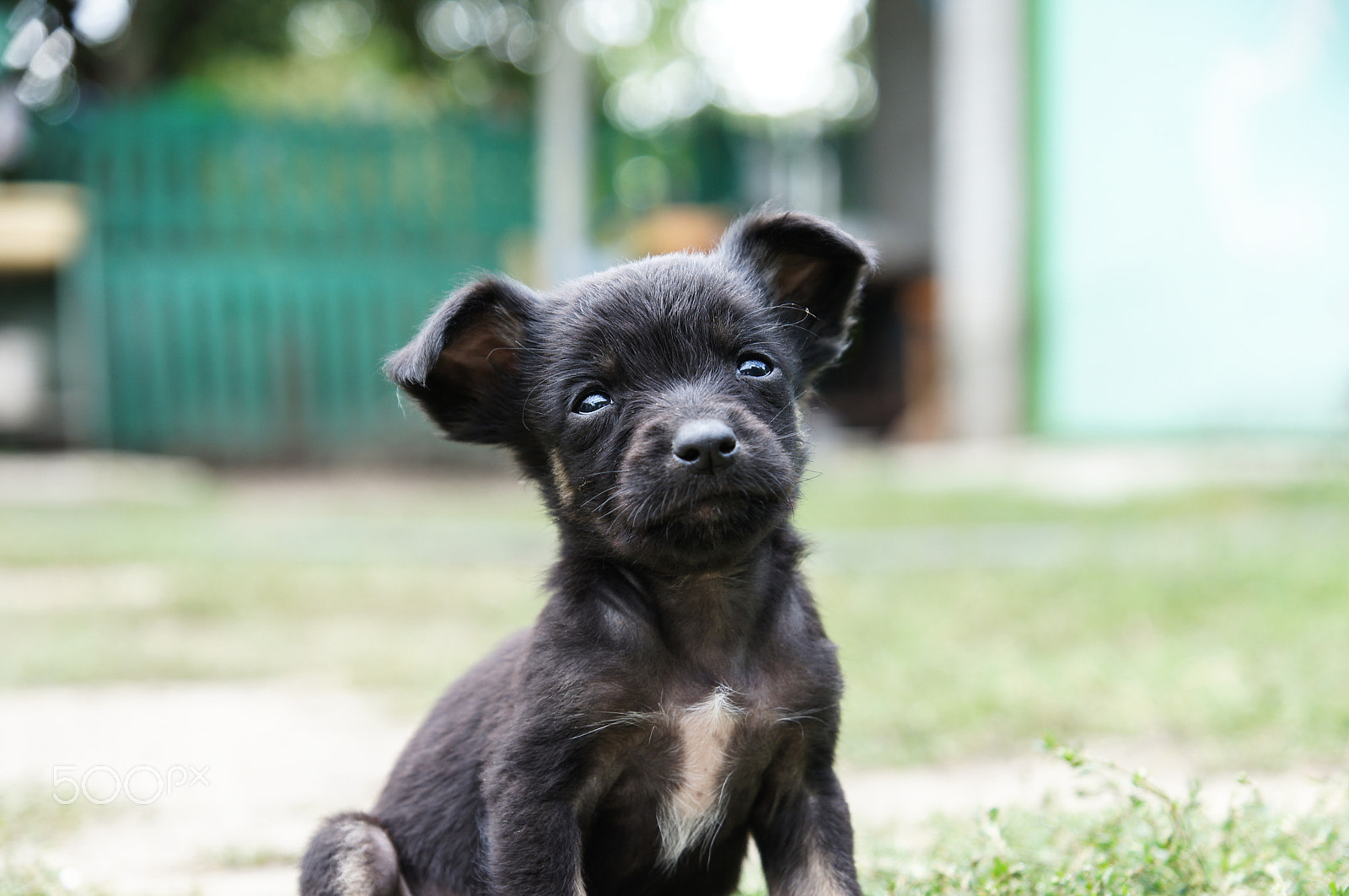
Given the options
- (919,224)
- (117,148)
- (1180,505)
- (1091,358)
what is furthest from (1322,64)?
(117,148)

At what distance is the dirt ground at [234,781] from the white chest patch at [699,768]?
1040 mm

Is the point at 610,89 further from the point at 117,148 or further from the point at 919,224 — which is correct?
the point at 117,148

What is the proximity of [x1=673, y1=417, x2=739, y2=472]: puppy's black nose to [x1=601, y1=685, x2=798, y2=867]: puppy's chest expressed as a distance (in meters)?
0.46

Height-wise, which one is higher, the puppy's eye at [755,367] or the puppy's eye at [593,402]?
the puppy's eye at [755,367]

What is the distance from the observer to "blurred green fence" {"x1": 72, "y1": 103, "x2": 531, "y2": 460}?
552 inches

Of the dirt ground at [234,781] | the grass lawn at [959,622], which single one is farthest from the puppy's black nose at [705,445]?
the dirt ground at [234,781]

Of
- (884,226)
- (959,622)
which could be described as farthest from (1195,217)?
(884,226)

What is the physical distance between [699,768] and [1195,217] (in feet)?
30.3

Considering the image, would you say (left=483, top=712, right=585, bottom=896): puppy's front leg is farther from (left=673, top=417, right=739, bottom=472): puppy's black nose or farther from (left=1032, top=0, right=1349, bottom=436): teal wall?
(left=1032, top=0, right=1349, bottom=436): teal wall

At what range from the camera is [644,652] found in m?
2.41

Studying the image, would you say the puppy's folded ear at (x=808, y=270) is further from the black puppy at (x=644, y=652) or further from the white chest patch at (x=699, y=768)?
the white chest patch at (x=699, y=768)

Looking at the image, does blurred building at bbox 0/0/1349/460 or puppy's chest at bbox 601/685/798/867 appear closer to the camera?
puppy's chest at bbox 601/685/798/867

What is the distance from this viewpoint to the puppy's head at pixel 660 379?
7.65ft

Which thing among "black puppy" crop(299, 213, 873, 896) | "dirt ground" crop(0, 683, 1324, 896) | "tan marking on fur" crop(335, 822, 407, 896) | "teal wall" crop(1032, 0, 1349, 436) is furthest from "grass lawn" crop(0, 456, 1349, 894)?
"teal wall" crop(1032, 0, 1349, 436)
